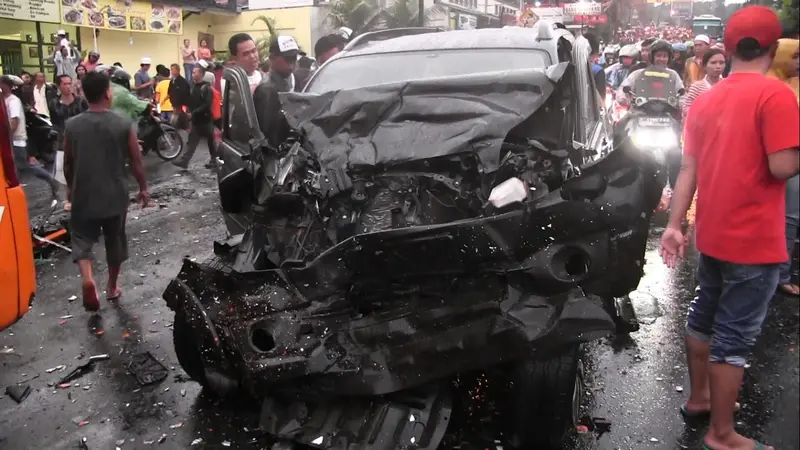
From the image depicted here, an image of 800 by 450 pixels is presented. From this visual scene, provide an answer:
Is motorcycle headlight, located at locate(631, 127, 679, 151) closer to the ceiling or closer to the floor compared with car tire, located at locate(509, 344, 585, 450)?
closer to the ceiling

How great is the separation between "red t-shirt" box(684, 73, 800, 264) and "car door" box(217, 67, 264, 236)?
2.28 m

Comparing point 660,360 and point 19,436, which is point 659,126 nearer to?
point 660,360

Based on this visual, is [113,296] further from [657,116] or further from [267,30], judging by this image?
[267,30]

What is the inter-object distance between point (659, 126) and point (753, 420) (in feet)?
14.8

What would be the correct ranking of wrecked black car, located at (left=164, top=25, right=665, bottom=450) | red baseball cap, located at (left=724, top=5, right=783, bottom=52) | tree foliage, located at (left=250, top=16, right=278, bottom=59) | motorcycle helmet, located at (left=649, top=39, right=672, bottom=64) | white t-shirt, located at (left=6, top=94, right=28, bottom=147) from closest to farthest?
1. red baseball cap, located at (left=724, top=5, right=783, bottom=52)
2. wrecked black car, located at (left=164, top=25, right=665, bottom=450)
3. motorcycle helmet, located at (left=649, top=39, right=672, bottom=64)
4. white t-shirt, located at (left=6, top=94, right=28, bottom=147)
5. tree foliage, located at (left=250, top=16, right=278, bottom=59)

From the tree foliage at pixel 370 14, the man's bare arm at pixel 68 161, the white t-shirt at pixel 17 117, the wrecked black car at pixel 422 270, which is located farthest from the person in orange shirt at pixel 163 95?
the wrecked black car at pixel 422 270

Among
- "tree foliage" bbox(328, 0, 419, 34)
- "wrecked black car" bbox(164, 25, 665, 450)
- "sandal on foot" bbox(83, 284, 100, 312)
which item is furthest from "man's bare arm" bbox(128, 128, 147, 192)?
"tree foliage" bbox(328, 0, 419, 34)

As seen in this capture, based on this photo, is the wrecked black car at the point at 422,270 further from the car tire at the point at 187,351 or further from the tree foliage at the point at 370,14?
the tree foliage at the point at 370,14

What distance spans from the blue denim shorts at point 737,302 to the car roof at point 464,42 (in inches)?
89.5

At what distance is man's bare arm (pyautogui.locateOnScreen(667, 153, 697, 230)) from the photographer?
112 inches

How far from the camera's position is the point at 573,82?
11.8 ft

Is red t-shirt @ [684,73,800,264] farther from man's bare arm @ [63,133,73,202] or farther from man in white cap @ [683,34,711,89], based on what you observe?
man's bare arm @ [63,133,73,202]

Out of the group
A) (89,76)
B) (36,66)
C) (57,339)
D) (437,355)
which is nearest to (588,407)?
(437,355)

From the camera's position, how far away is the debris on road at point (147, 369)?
155 inches
